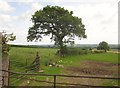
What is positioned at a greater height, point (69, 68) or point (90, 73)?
point (69, 68)

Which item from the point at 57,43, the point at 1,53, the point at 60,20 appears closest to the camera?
the point at 1,53

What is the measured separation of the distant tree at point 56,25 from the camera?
34531mm

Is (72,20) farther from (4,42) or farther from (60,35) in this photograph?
(4,42)

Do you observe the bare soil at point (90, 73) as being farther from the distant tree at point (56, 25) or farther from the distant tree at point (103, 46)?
the distant tree at point (103, 46)

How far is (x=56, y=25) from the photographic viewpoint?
35.0m

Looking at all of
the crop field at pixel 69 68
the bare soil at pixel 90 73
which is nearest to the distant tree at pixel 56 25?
the crop field at pixel 69 68

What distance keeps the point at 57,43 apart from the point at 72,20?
4739 millimetres

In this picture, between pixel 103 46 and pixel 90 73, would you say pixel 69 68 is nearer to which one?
pixel 90 73

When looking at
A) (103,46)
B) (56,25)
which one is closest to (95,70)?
(56,25)

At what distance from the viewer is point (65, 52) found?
117ft

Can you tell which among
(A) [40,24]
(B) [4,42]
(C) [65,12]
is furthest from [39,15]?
(B) [4,42]

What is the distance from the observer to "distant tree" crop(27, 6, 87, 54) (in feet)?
113

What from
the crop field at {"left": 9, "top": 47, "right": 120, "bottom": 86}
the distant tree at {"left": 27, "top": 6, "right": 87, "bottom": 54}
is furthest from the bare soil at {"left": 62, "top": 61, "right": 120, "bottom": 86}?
the distant tree at {"left": 27, "top": 6, "right": 87, "bottom": 54}

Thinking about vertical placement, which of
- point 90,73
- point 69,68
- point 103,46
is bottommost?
point 90,73
